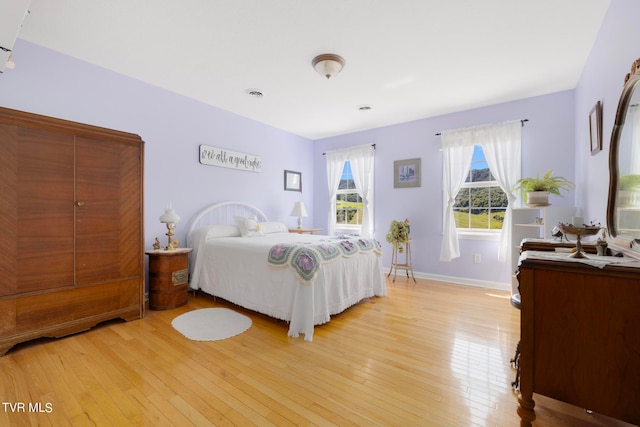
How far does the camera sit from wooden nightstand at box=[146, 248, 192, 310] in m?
2.95

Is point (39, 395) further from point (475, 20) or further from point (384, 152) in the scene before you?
point (384, 152)

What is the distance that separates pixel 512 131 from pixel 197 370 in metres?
4.39

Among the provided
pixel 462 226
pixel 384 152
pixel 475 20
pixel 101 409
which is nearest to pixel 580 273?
pixel 475 20

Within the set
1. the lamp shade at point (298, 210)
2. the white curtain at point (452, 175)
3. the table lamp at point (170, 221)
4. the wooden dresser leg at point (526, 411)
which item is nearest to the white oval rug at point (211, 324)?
the table lamp at point (170, 221)

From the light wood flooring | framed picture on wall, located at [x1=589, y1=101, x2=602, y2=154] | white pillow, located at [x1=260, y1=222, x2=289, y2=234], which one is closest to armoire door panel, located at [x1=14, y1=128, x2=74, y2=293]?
the light wood flooring

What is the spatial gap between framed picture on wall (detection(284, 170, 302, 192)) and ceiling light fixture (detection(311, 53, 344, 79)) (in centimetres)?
258

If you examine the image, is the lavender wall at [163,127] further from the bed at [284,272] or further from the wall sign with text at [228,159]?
the bed at [284,272]

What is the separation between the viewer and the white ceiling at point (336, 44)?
2.03 metres

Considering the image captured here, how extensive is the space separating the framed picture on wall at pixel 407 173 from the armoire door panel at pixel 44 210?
13.4ft

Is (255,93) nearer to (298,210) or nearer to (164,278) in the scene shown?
(298,210)

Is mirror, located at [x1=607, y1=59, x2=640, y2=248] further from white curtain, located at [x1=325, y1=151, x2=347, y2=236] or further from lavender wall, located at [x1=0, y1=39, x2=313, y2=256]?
lavender wall, located at [x1=0, y1=39, x2=313, y2=256]

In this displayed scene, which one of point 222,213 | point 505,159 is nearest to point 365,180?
point 505,159

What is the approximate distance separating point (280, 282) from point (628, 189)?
2422 millimetres

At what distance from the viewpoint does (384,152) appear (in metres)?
4.77
